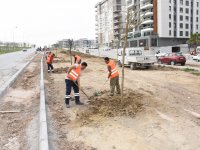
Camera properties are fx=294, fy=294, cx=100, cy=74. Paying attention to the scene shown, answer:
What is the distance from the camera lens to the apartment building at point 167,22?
250 ft

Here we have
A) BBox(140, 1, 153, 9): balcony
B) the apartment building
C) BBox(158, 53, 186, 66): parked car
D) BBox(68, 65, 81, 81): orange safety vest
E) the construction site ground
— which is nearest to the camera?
the construction site ground

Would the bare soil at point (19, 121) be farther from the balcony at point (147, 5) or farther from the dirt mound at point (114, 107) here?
the balcony at point (147, 5)

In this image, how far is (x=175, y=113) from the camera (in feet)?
27.6

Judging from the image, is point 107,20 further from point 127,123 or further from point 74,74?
point 127,123

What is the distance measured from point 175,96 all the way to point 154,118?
3697 millimetres

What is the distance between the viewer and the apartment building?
250 feet

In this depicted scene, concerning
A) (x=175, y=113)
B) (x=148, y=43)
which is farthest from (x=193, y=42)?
(x=175, y=113)

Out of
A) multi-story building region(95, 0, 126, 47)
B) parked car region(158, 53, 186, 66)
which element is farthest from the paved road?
multi-story building region(95, 0, 126, 47)

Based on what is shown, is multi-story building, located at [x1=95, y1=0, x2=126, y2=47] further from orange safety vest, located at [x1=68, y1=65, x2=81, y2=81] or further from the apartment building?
orange safety vest, located at [x1=68, y1=65, x2=81, y2=81]

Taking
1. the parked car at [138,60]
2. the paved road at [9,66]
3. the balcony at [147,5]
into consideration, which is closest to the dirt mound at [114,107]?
the paved road at [9,66]

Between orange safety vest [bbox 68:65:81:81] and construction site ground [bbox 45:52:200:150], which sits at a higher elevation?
orange safety vest [bbox 68:65:81:81]

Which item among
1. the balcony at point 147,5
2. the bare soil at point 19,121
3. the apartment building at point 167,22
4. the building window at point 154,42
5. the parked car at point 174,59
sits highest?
the balcony at point 147,5

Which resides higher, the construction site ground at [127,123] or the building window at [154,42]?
the building window at [154,42]

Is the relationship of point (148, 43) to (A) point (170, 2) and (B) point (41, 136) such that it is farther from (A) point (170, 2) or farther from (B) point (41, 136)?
(B) point (41, 136)
